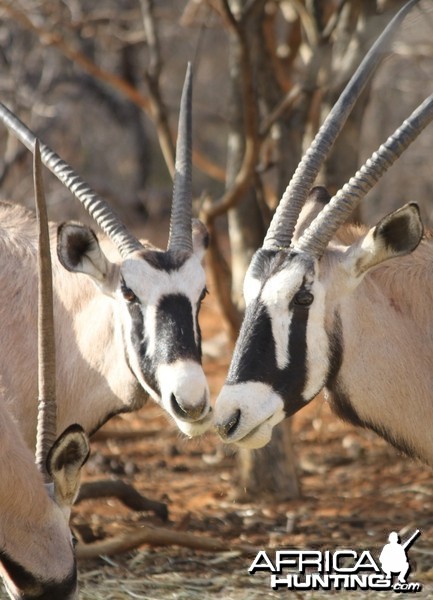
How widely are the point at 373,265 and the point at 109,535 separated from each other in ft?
8.19

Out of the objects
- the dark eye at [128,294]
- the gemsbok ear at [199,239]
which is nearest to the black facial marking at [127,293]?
the dark eye at [128,294]

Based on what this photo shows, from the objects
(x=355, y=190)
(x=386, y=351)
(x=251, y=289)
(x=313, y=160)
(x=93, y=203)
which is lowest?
(x=386, y=351)

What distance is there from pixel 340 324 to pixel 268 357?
389mm

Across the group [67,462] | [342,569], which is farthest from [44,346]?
[342,569]

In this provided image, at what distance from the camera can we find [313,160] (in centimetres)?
512

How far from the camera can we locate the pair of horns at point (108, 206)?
18.3 ft

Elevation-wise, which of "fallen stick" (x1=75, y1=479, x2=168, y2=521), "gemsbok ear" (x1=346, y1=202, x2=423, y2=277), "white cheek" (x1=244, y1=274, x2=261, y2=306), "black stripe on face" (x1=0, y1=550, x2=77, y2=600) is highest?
"gemsbok ear" (x1=346, y1=202, x2=423, y2=277)

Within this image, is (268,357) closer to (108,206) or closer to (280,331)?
(280,331)

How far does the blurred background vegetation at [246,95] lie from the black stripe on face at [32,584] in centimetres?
320

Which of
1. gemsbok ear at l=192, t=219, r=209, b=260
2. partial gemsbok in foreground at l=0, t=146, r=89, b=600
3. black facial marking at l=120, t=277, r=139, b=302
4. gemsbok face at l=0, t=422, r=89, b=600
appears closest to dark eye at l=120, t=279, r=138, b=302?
black facial marking at l=120, t=277, r=139, b=302

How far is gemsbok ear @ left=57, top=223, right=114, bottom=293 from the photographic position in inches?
209

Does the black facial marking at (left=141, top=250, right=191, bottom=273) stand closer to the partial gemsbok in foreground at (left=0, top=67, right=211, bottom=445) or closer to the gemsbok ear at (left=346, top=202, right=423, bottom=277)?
the partial gemsbok in foreground at (left=0, top=67, right=211, bottom=445)

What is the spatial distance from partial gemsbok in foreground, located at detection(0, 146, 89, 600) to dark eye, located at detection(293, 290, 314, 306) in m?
1.17

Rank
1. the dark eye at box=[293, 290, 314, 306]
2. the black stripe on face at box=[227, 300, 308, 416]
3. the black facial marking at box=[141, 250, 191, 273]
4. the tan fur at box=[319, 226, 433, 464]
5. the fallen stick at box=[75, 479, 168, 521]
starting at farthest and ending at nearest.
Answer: the fallen stick at box=[75, 479, 168, 521] < the black facial marking at box=[141, 250, 191, 273] < the tan fur at box=[319, 226, 433, 464] < the dark eye at box=[293, 290, 314, 306] < the black stripe on face at box=[227, 300, 308, 416]
